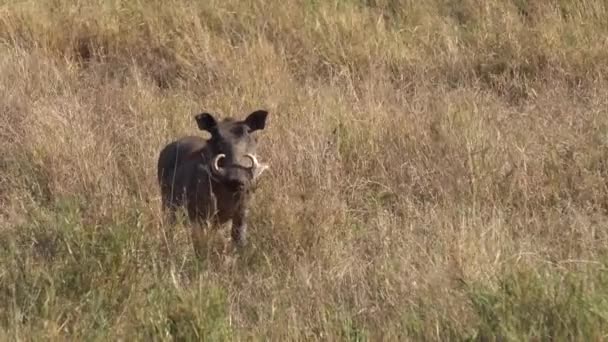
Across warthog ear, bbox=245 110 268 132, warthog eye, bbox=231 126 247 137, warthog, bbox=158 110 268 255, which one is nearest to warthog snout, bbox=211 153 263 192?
warthog, bbox=158 110 268 255

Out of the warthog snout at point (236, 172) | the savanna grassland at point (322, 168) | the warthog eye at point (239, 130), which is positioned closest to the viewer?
the savanna grassland at point (322, 168)

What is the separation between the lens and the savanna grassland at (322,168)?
4.13m

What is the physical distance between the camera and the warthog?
495 centimetres

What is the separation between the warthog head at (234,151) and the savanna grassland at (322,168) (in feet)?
1.32

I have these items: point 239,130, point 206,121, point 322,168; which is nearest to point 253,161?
point 239,130

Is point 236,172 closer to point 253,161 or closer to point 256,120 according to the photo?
point 253,161

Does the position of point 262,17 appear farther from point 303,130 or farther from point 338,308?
point 338,308

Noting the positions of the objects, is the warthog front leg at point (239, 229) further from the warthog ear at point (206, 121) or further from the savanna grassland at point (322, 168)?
the warthog ear at point (206, 121)

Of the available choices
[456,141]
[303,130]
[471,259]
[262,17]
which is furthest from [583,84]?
[471,259]

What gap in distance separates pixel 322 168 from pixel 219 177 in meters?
1.39

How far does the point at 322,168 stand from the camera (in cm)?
620

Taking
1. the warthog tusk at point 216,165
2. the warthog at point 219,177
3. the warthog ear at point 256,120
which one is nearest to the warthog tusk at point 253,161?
the warthog at point 219,177

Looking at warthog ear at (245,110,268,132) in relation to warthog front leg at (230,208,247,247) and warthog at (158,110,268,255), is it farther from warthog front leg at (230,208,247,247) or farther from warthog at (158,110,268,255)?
warthog front leg at (230,208,247,247)

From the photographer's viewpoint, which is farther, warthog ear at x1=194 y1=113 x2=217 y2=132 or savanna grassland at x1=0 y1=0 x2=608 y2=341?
warthog ear at x1=194 y1=113 x2=217 y2=132
